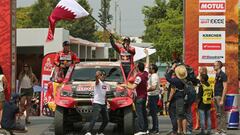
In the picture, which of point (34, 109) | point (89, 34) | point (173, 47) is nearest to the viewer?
point (34, 109)

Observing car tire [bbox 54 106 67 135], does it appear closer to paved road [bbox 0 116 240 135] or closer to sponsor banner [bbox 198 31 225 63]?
paved road [bbox 0 116 240 135]

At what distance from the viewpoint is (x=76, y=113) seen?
14.7m

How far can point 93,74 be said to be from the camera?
49.2 ft

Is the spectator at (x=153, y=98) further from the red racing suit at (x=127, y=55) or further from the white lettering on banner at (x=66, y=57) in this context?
the white lettering on banner at (x=66, y=57)

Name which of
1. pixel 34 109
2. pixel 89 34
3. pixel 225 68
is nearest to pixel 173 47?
pixel 34 109

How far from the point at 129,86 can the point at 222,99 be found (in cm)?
248

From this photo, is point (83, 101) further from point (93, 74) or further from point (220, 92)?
point (220, 92)

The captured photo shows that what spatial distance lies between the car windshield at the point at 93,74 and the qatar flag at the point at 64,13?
2.18 m

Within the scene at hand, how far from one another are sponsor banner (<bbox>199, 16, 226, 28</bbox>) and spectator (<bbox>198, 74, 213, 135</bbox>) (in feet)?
6.27

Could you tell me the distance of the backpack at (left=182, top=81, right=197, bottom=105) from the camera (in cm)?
1390

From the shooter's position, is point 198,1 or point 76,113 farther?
point 198,1

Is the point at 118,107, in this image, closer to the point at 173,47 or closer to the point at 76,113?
the point at 76,113

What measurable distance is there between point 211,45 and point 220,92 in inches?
61.6

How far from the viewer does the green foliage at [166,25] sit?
4756 centimetres
